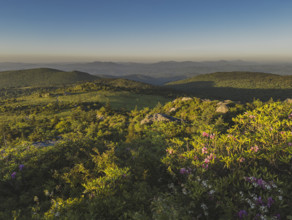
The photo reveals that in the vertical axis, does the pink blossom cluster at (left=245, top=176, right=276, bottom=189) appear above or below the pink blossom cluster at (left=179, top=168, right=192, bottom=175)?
above

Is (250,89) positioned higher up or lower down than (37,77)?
lower down

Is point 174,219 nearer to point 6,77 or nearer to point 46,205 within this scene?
point 46,205

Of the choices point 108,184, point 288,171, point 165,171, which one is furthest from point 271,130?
point 108,184

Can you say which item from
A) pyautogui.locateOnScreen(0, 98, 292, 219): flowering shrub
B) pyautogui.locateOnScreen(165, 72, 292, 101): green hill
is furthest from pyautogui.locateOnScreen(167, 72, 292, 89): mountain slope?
pyautogui.locateOnScreen(0, 98, 292, 219): flowering shrub

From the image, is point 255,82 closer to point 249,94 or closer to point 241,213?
point 249,94

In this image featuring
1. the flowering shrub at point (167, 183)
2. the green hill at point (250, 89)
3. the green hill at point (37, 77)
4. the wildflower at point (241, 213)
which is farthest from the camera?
the green hill at point (37, 77)

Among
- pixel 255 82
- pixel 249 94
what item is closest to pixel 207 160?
pixel 249 94

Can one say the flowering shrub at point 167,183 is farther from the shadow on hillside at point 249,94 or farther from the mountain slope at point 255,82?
the mountain slope at point 255,82

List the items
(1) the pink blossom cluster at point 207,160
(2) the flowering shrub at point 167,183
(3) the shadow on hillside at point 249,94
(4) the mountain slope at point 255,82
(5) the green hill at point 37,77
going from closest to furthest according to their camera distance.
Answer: (2) the flowering shrub at point 167,183, (1) the pink blossom cluster at point 207,160, (3) the shadow on hillside at point 249,94, (4) the mountain slope at point 255,82, (5) the green hill at point 37,77

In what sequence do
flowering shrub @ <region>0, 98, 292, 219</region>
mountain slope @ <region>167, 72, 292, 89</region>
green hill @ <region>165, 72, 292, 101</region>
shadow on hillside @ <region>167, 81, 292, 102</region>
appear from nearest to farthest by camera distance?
1. flowering shrub @ <region>0, 98, 292, 219</region>
2. shadow on hillside @ <region>167, 81, 292, 102</region>
3. green hill @ <region>165, 72, 292, 101</region>
4. mountain slope @ <region>167, 72, 292, 89</region>

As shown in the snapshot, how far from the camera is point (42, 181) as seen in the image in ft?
16.6

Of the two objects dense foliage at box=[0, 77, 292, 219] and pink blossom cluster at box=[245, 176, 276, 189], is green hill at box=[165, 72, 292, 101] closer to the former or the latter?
dense foliage at box=[0, 77, 292, 219]

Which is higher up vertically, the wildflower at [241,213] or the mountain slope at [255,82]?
the mountain slope at [255,82]

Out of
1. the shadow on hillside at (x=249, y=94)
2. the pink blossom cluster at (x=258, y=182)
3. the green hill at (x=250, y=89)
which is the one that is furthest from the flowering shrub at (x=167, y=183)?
the green hill at (x=250, y=89)
